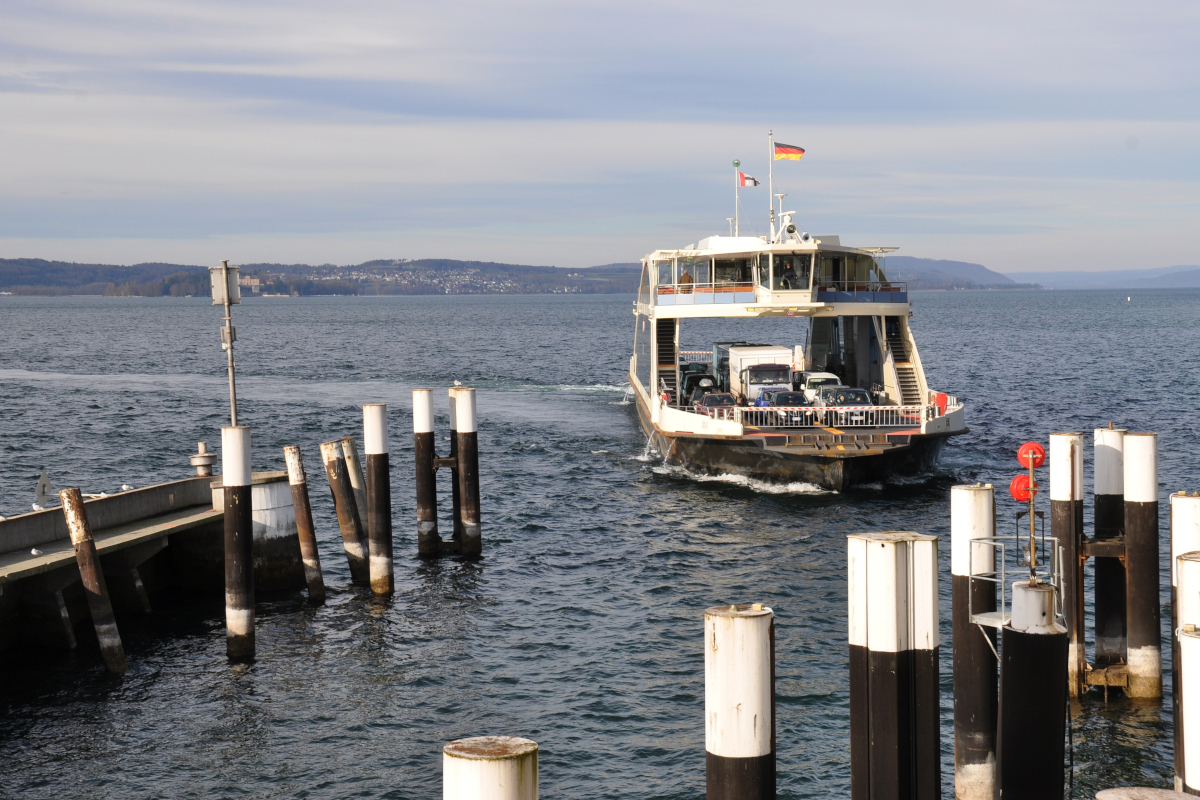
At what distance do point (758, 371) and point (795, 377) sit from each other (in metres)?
2.22

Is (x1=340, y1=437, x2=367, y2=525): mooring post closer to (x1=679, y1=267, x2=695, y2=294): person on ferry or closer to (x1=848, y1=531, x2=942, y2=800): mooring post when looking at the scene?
(x1=848, y1=531, x2=942, y2=800): mooring post

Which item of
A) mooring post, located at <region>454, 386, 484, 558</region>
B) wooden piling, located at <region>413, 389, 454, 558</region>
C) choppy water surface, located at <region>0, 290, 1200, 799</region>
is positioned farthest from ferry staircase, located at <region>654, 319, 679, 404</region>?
wooden piling, located at <region>413, 389, 454, 558</region>

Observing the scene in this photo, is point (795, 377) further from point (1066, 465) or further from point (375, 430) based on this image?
point (1066, 465)

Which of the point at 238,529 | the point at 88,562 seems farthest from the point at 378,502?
the point at 88,562

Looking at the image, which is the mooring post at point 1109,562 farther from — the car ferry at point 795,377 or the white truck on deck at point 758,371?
the white truck on deck at point 758,371

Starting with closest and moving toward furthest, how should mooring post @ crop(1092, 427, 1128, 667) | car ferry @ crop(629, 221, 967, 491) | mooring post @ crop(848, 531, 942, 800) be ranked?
mooring post @ crop(848, 531, 942, 800) < mooring post @ crop(1092, 427, 1128, 667) < car ferry @ crop(629, 221, 967, 491)

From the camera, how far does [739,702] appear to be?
7.53 m

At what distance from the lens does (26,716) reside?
15.6m

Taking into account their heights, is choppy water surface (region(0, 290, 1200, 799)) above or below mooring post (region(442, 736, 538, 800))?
below

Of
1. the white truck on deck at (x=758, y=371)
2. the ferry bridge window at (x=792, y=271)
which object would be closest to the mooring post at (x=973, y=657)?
the white truck on deck at (x=758, y=371)

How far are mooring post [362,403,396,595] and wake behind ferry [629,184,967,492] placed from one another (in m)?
12.8

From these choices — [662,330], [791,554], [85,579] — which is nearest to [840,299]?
[662,330]

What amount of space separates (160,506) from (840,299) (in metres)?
23.0

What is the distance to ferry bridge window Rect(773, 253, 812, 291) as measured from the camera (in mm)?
36500
